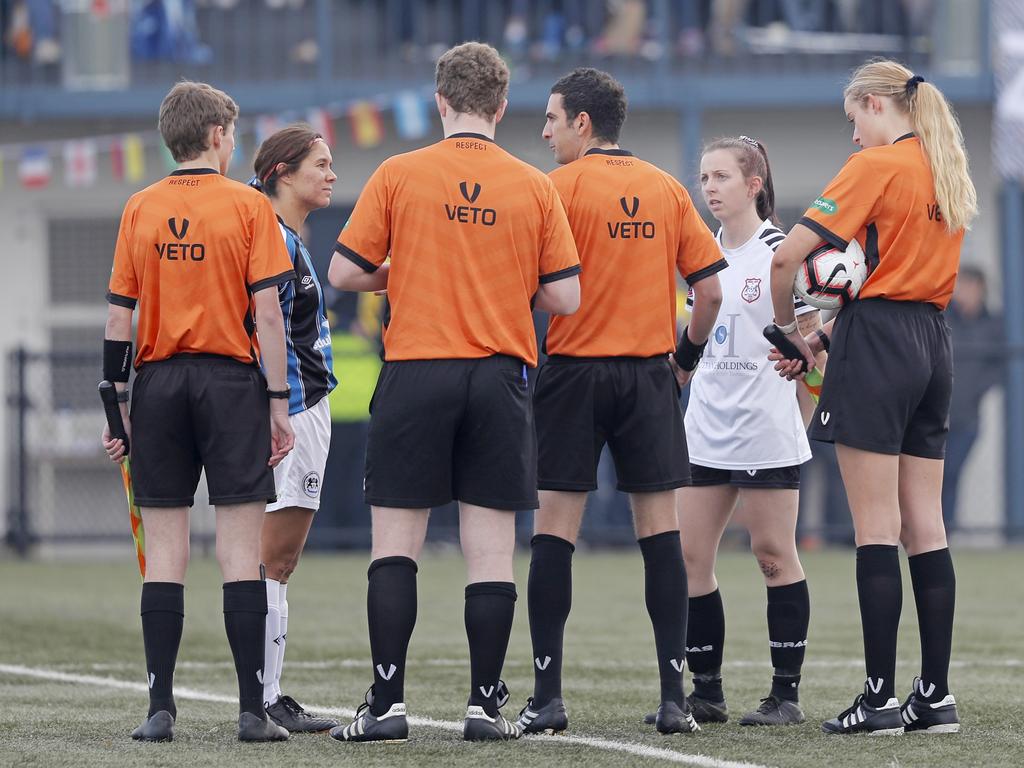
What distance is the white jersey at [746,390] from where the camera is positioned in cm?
600

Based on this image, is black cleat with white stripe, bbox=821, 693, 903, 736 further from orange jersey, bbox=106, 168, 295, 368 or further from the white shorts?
orange jersey, bbox=106, 168, 295, 368

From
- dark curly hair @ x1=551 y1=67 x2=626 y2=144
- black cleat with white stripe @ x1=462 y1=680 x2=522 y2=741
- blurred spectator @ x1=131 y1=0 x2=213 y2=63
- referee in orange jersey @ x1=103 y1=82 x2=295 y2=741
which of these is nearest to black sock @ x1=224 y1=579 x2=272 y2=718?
referee in orange jersey @ x1=103 y1=82 x2=295 y2=741

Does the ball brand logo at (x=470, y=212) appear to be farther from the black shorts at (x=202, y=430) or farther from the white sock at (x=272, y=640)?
the white sock at (x=272, y=640)

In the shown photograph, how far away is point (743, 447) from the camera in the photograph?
5.99m

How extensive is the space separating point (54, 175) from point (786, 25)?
7.15m

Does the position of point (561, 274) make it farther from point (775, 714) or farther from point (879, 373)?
point (775, 714)

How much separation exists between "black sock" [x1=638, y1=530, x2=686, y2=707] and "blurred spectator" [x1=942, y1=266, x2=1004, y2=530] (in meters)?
9.36

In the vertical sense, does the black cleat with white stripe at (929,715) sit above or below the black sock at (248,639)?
below

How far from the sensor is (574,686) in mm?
6934

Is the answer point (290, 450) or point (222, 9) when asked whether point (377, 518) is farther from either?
point (222, 9)

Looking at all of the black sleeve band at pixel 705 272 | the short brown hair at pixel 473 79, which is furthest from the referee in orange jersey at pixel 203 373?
the black sleeve band at pixel 705 272

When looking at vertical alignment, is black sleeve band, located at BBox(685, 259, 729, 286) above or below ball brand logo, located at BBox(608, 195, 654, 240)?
below

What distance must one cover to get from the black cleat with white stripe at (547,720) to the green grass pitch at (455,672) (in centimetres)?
9

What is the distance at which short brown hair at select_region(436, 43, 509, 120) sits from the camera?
534 cm
